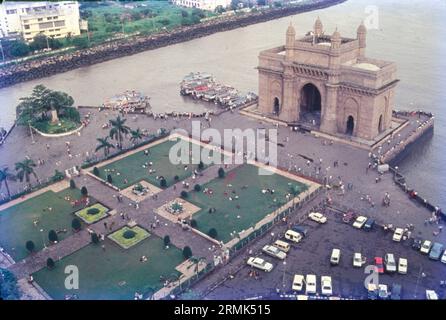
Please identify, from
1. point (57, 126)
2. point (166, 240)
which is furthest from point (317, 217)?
point (57, 126)

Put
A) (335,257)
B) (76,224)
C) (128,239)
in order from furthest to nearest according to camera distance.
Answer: (76,224) < (128,239) < (335,257)

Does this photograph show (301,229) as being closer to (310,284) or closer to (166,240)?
(310,284)

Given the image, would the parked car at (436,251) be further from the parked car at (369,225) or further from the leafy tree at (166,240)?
the leafy tree at (166,240)

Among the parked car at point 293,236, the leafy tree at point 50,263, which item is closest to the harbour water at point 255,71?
the parked car at point 293,236

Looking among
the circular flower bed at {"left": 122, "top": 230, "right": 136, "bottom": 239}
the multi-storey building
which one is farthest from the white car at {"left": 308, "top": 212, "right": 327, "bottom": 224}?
the multi-storey building
